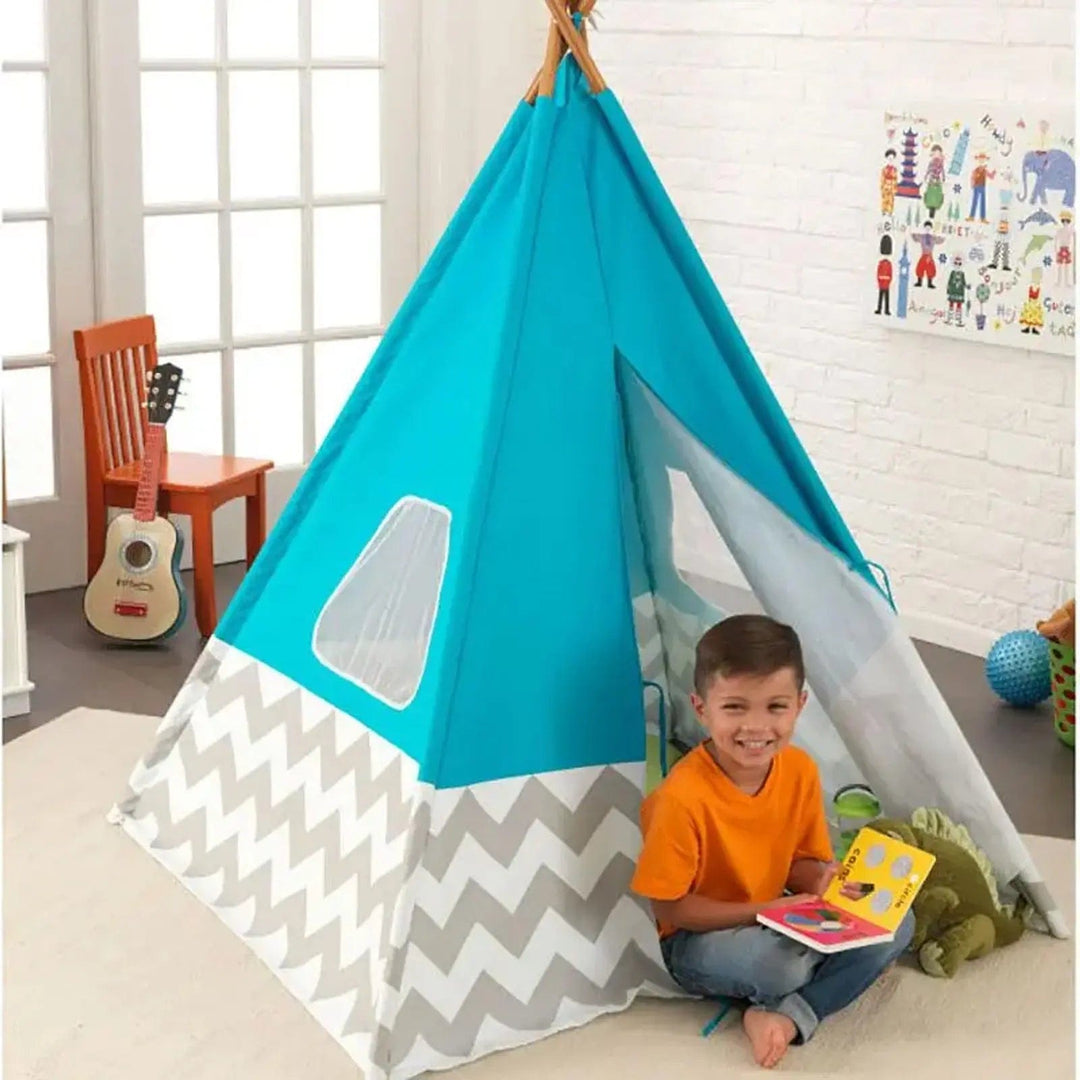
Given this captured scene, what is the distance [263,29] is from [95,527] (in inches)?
52.3

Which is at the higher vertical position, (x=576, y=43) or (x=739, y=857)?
(x=576, y=43)

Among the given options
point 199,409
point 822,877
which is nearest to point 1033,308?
point 822,877

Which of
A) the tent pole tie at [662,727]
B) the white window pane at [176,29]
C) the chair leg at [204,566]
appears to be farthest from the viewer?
the white window pane at [176,29]

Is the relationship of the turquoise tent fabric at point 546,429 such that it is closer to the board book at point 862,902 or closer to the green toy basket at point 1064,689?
the board book at point 862,902

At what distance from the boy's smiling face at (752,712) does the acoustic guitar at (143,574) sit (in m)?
1.88

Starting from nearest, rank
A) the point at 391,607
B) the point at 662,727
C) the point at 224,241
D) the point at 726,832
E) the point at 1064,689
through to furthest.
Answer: the point at 726,832 < the point at 391,607 < the point at 662,727 < the point at 1064,689 < the point at 224,241

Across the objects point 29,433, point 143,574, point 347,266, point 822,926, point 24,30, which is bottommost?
point 822,926

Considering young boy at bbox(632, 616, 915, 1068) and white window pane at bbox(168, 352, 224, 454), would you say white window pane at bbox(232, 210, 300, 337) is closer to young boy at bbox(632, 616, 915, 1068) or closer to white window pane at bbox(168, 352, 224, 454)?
white window pane at bbox(168, 352, 224, 454)

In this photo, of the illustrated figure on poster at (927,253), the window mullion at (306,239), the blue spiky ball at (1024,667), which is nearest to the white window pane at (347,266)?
the window mullion at (306,239)

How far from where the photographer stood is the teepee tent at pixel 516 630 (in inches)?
99.9

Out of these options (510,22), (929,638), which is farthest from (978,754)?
(510,22)

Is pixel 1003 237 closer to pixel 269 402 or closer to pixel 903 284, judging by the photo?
pixel 903 284

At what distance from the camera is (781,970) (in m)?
2.54

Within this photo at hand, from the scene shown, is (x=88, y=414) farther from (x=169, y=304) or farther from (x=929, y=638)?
(x=929, y=638)
